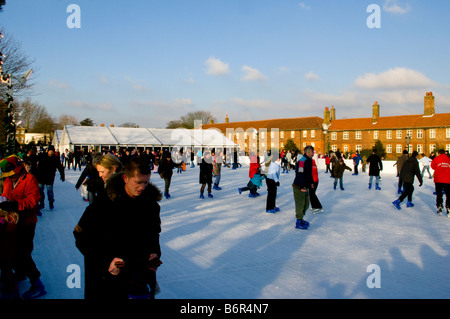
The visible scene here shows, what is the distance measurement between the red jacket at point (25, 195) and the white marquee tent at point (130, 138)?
84.8ft

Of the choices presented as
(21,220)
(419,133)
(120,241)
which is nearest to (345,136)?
(419,133)

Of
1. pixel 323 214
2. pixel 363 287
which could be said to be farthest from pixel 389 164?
pixel 363 287

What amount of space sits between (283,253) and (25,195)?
3.56m

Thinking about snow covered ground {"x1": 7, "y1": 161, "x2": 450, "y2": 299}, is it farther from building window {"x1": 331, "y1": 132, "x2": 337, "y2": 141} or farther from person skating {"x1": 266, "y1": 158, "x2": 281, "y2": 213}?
building window {"x1": 331, "y1": 132, "x2": 337, "y2": 141}

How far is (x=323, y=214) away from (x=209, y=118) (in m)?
68.3

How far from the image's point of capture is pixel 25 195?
138 inches

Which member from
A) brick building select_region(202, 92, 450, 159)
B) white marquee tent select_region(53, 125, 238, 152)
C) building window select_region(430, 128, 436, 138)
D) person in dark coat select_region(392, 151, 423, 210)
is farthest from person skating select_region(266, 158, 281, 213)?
building window select_region(430, 128, 436, 138)

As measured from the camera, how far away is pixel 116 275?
1995mm

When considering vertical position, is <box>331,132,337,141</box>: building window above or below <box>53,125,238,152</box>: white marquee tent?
above

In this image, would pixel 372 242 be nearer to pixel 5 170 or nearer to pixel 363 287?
pixel 363 287

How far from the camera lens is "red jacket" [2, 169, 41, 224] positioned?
338 centimetres

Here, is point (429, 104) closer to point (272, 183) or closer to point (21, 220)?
point (272, 183)

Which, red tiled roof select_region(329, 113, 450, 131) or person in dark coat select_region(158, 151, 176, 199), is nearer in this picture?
person in dark coat select_region(158, 151, 176, 199)

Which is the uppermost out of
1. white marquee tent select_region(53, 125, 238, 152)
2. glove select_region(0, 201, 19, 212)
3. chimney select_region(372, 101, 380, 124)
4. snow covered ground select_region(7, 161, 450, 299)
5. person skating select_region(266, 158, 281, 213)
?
chimney select_region(372, 101, 380, 124)
